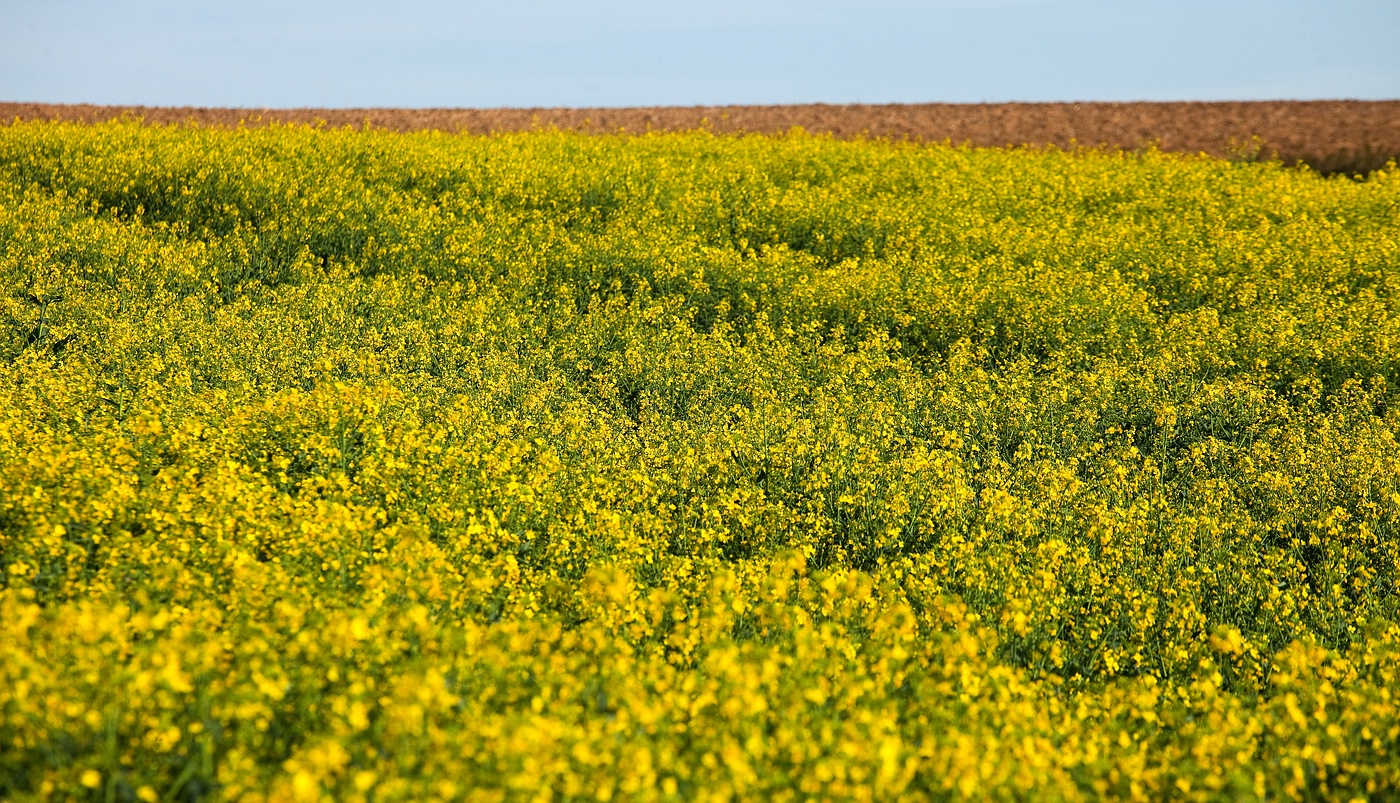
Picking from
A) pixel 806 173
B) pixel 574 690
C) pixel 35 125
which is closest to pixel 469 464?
pixel 574 690

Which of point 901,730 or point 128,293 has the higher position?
point 128,293

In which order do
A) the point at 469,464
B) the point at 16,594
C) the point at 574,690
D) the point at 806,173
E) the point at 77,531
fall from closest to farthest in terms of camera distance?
1. the point at 574,690
2. the point at 16,594
3. the point at 77,531
4. the point at 469,464
5. the point at 806,173

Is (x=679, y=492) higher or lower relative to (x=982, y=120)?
lower

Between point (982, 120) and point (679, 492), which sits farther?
point (982, 120)

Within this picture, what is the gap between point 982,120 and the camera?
2733 centimetres

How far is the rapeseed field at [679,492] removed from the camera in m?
3.40

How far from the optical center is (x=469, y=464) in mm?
6629

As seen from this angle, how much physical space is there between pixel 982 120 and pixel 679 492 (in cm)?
2309

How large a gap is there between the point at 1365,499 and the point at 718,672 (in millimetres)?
5397

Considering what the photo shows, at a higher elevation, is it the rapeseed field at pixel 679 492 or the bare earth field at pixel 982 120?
the bare earth field at pixel 982 120

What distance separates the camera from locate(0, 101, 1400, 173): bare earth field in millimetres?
24688

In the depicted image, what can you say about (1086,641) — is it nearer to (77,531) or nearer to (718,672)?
(718,672)

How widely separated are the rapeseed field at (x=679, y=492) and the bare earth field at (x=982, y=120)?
31.7ft

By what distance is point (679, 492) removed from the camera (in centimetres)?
687
